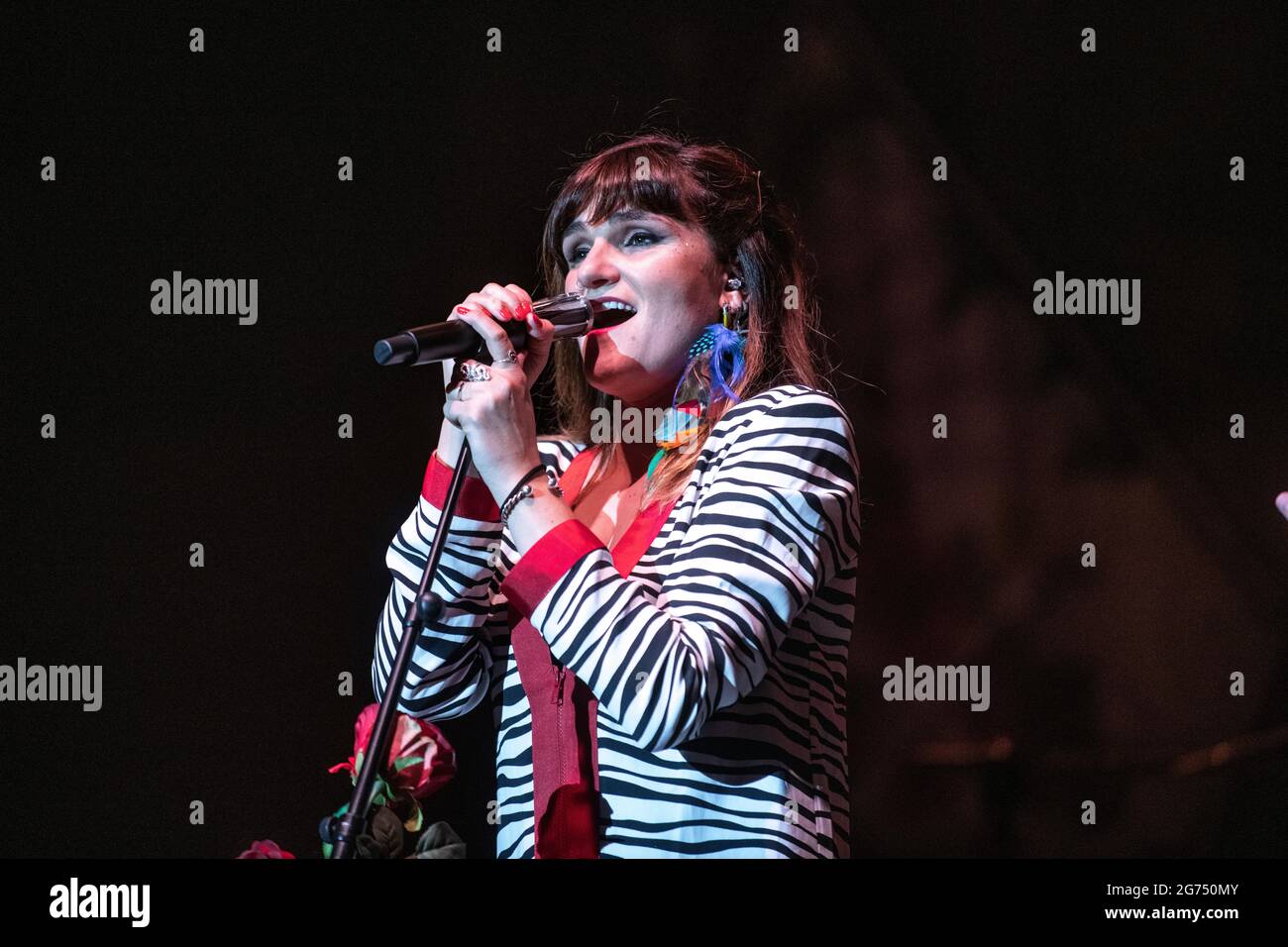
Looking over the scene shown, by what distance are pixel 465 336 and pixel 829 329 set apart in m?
0.90

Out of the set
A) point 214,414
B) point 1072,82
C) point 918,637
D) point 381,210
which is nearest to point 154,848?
point 214,414

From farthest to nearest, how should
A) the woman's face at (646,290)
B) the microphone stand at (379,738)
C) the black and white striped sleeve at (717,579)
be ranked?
the woman's face at (646,290) < the black and white striped sleeve at (717,579) < the microphone stand at (379,738)

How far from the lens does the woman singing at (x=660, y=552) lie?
Answer: 4.74 ft

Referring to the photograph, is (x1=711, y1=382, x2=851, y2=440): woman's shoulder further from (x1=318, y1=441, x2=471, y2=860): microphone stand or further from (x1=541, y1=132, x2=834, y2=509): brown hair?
(x1=318, y1=441, x2=471, y2=860): microphone stand

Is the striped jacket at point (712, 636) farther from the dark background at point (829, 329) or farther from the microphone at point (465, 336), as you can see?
the dark background at point (829, 329)

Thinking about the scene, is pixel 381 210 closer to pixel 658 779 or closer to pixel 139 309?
pixel 139 309

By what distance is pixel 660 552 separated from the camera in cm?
159

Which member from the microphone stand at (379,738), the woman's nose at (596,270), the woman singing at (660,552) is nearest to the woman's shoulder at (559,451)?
the woman singing at (660,552)

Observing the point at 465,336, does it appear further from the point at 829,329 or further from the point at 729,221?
the point at 829,329

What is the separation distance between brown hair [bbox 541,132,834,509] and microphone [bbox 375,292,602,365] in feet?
0.57

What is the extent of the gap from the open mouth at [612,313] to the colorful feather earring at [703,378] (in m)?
0.10

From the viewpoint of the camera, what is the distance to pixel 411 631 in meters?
A: 1.33

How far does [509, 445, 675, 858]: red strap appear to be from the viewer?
5.00ft

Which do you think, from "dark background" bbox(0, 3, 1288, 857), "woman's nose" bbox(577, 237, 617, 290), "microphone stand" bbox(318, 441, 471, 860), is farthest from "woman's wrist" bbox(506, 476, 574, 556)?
"dark background" bbox(0, 3, 1288, 857)
